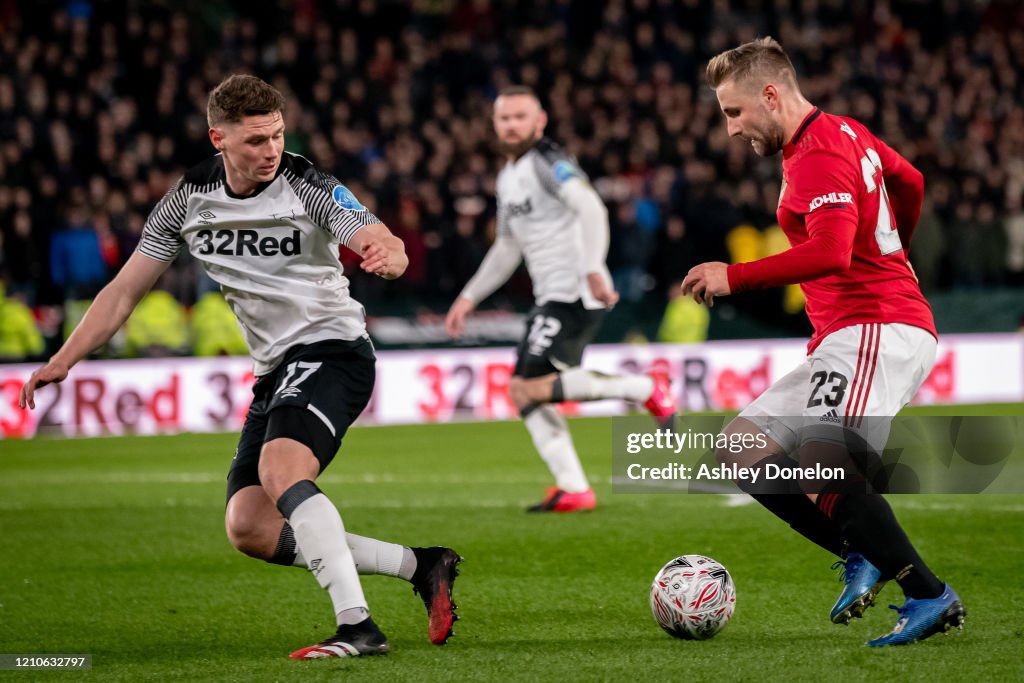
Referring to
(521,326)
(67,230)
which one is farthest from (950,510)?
(67,230)

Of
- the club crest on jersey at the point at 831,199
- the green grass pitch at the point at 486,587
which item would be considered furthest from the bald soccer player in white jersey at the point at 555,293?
the club crest on jersey at the point at 831,199

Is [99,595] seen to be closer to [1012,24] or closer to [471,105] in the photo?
[471,105]

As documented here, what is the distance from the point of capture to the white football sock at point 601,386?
28.8 ft

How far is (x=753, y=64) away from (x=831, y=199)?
608mm

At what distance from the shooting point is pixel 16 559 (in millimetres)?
7668

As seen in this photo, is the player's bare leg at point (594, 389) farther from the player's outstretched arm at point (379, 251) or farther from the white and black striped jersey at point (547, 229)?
the player's outstretched arm at point (379, 251)

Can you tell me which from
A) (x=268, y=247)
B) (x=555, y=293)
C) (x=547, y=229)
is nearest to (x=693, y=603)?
(x=268, y=247)

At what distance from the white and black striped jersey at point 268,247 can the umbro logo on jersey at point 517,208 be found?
3820 millimetres

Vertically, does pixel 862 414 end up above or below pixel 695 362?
above

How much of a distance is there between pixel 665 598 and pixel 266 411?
1.63 m

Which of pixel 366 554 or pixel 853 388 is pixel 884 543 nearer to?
pixel 853 388

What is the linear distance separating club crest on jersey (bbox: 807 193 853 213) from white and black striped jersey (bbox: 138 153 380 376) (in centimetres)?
168

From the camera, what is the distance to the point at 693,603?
522cm

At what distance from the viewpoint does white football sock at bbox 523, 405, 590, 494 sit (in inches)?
352
